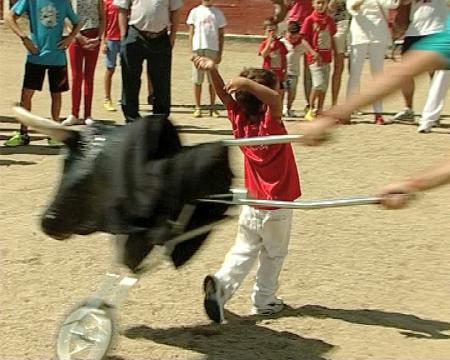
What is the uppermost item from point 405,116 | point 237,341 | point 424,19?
point 424,19

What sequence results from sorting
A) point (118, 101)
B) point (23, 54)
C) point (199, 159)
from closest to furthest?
1. point (199, 159)
2. point (118, 101)
3. point (23, 54)

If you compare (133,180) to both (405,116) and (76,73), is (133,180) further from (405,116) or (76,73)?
(405,116)

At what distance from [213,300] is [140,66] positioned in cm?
466

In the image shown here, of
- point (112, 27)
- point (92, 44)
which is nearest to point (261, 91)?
point (92, 44)

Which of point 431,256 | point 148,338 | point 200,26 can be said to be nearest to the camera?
point 148,338

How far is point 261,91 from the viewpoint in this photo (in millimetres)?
4887

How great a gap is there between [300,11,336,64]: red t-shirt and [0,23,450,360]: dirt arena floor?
339 centimetres

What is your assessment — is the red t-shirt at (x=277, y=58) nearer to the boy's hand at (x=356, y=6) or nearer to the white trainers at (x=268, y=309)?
the boy's hand at (x=356, y=6)

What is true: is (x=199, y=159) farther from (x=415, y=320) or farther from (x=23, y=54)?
(x=23, y=54)

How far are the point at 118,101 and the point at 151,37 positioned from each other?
12.5 ft

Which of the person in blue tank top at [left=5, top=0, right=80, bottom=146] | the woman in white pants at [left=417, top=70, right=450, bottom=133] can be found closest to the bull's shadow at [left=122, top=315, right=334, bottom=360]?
the person in blue tank top at [left=5, top=0, right=80, bottom=146]

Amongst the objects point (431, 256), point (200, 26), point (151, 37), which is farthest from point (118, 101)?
point (431, 256)

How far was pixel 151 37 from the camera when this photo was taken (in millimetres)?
9172

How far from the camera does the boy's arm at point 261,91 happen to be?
16.0ft
